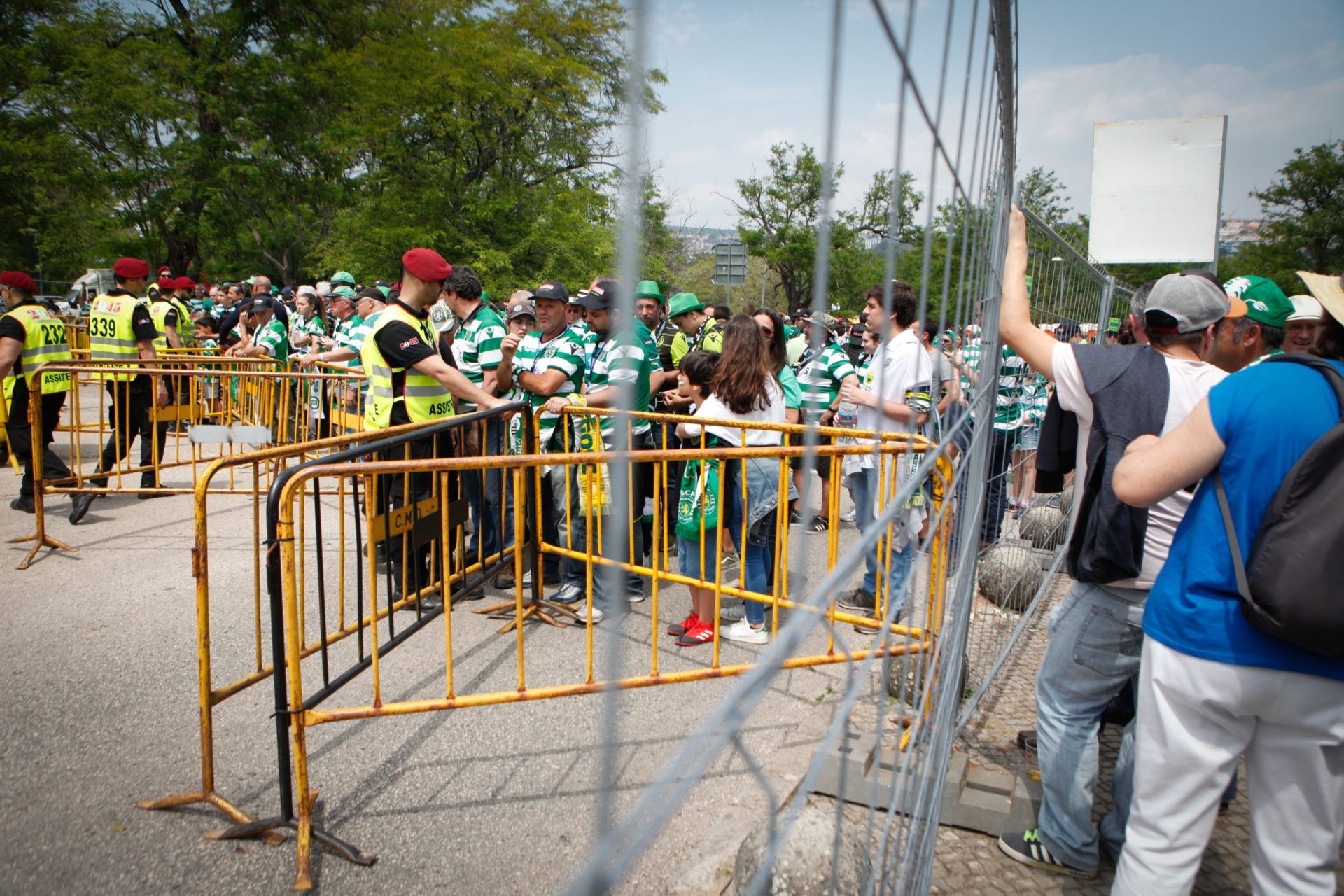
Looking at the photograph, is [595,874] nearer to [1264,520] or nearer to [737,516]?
[1264,520]

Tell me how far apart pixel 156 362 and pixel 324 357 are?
139 centimetres

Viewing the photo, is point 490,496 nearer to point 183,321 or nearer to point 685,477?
point 685,477

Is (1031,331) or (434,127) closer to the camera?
(1031,331)

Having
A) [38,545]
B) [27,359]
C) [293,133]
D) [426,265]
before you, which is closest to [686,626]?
[426,265]

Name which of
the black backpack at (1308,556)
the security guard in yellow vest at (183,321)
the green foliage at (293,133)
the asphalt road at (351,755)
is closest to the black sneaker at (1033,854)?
the asphalt road at (351,755)

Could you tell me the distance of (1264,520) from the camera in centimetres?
175

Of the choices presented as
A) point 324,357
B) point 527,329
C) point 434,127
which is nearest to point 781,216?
point 527,329

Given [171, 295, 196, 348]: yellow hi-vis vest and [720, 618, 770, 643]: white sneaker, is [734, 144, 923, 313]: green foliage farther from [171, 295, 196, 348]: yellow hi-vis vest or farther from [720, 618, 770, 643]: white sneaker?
[171, 295, 196, 348]: yellow hi-vis vest

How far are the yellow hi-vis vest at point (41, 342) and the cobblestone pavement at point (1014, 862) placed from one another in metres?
6.67

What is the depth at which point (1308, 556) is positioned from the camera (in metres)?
1.66

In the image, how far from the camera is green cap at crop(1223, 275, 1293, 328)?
301 centimetres

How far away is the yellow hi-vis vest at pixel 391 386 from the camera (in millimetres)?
4691

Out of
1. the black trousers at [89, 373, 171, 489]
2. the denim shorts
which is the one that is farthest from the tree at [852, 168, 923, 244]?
the black trousers at [89, 373, 171, 489]

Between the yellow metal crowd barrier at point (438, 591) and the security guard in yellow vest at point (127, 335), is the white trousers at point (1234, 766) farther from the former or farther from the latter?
the security guard in yellow vest at point (127, 335)
